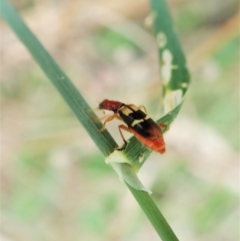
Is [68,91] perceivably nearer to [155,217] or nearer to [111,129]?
[155,217]

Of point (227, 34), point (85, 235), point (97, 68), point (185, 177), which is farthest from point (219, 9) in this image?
point (85, 235)

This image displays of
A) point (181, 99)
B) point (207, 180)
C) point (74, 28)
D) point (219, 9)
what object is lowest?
point (181, 99)

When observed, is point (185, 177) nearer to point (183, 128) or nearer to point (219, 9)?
point (183, 128)

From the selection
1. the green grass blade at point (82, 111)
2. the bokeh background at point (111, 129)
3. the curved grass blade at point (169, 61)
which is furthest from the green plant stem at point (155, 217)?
the bokeh background at point (111, 129)

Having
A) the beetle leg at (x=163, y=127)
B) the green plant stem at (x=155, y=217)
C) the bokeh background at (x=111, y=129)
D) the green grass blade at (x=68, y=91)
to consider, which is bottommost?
the green plant stem at (x=155, y=217)

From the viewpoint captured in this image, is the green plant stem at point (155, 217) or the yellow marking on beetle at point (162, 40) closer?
the green plant stem at point (155, 217)

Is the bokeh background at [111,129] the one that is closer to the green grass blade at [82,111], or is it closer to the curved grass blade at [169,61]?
the curved grass blade at [169,61]

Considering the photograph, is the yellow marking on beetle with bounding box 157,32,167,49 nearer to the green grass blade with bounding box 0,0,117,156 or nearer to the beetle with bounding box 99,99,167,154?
the beetle with bounding box 99,99,167,154

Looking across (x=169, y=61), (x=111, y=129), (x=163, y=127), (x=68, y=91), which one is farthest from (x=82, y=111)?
(x=111, y=129)
